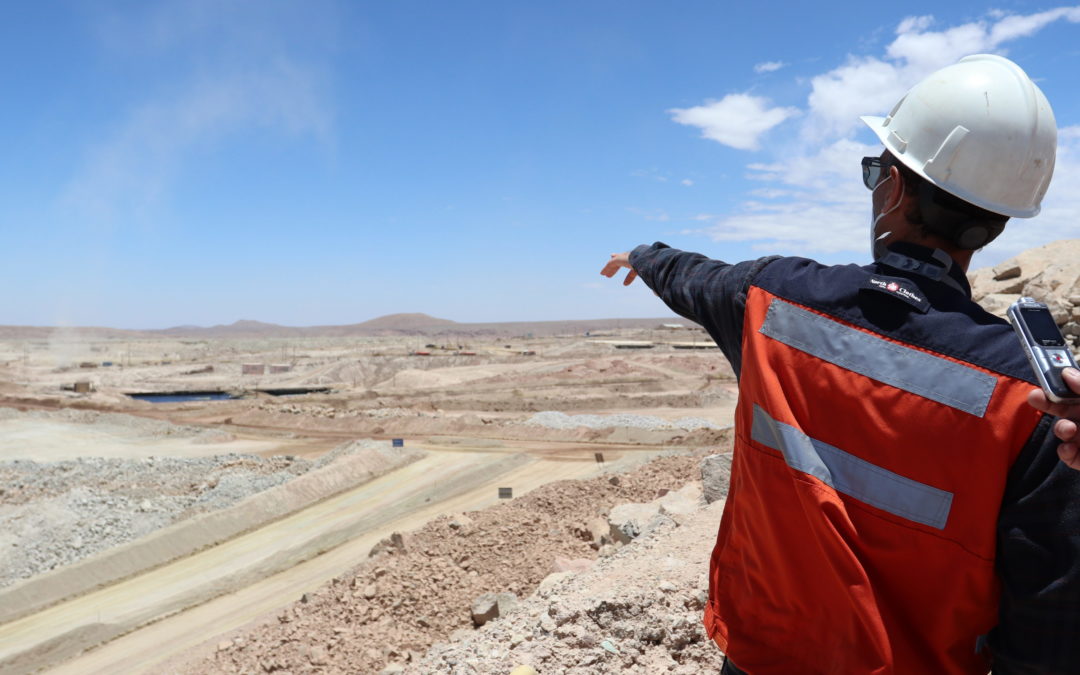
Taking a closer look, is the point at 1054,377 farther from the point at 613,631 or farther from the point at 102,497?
the point at 102,497

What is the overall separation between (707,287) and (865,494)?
0.64m

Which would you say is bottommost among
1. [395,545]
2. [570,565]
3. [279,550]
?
[279,550]

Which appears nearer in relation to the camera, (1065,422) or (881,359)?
(1065,422)

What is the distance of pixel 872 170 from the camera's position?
1.89 metres

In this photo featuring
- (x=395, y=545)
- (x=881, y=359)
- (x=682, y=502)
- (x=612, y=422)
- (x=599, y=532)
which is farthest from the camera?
(x=612, y=422)

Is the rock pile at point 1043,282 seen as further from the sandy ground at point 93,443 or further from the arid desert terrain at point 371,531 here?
the sandy ground at point 93,443

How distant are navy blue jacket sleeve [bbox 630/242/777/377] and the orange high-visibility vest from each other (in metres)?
0.08

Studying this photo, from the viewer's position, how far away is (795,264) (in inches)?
69.6

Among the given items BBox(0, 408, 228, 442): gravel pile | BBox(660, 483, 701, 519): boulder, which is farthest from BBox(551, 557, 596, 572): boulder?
BBox(0, 408, 228, 442): gravel pile

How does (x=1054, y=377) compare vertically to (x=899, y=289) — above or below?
below

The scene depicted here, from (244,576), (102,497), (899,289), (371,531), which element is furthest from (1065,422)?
(102,497)

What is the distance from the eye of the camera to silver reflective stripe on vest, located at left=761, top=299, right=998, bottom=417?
141 centimetres

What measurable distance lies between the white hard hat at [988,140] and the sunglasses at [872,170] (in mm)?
77

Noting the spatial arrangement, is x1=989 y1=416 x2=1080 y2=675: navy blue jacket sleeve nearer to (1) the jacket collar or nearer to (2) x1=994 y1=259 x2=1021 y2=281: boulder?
(1) the jacket collar
